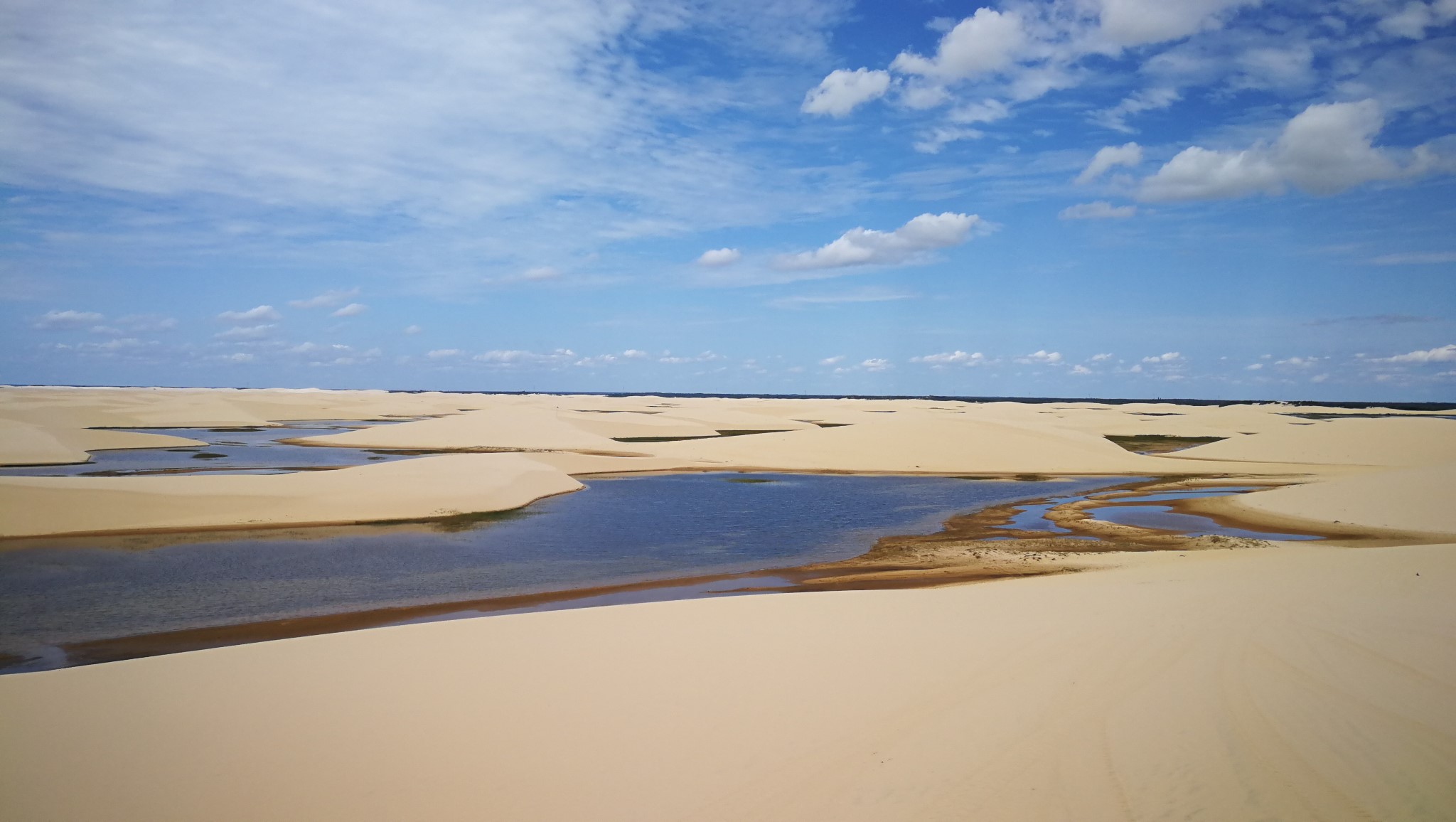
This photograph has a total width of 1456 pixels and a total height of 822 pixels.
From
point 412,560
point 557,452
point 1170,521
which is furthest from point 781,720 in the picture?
point 557,452

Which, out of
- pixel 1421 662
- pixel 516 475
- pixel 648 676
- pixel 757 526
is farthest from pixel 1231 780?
pixel 516 475

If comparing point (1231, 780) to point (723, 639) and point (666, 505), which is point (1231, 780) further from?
point (666, 505)

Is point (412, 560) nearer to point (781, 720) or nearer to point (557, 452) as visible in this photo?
point (781, 720)

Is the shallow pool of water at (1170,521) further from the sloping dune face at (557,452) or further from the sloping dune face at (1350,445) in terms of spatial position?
the sloping dune face at (1350,445)

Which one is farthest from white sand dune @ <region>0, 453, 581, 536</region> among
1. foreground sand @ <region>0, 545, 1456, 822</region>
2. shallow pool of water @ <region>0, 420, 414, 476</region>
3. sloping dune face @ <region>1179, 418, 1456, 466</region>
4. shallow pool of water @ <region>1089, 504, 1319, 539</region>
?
sloping dune face @ <region>1179, 418, 1456, 466</region>

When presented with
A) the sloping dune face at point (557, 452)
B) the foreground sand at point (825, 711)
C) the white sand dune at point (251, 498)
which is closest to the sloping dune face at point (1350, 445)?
the sloping dune face at point (557, 452)
